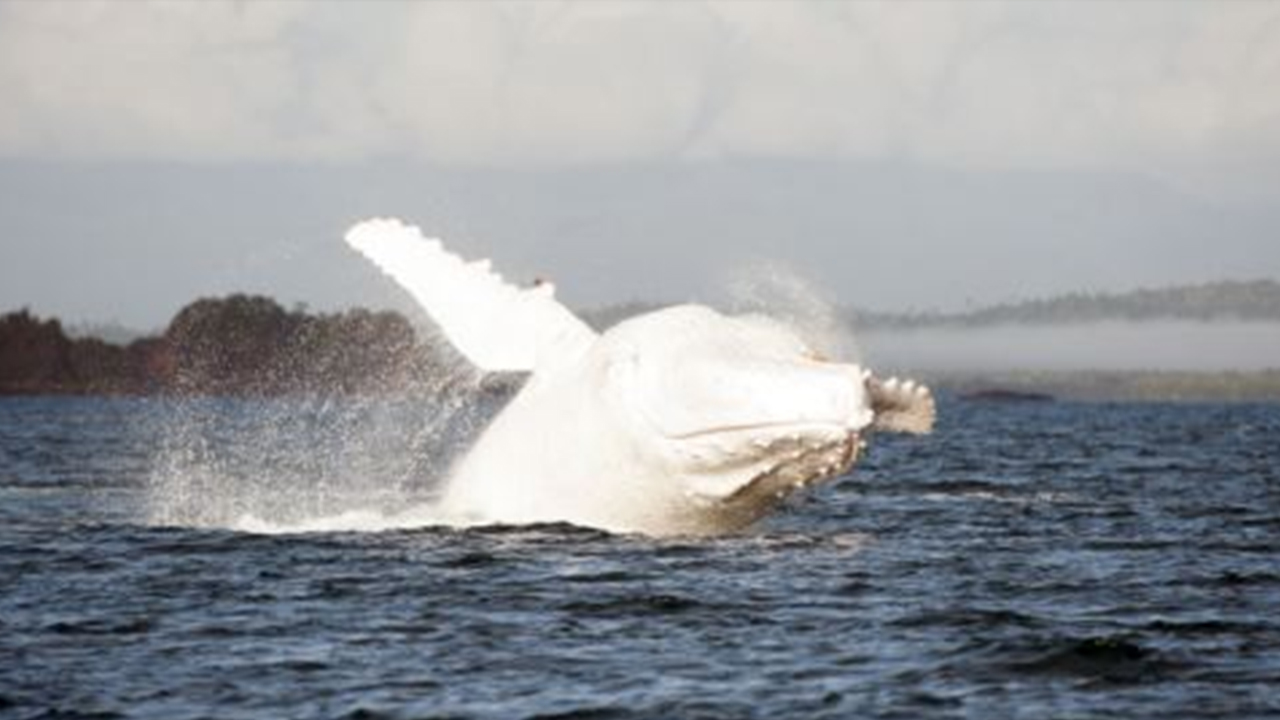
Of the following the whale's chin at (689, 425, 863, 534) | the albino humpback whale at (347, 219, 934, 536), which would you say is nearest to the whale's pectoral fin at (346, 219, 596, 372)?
the albino humpback whale at (347, 219, 934, 536)

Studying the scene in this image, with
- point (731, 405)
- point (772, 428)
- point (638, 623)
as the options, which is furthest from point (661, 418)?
point (638, 623)

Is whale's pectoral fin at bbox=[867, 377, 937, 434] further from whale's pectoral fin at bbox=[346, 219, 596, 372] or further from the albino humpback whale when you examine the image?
whale's pectoral fin at bbox=[346, 219, 596, 372]

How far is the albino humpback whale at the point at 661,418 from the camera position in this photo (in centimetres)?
1861

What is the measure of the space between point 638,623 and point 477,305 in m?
5.81

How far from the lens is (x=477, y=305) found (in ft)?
74.1

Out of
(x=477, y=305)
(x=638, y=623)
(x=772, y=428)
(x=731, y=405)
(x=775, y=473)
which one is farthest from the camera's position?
(x=477, y=305)

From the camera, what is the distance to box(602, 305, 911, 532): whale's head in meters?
18.5

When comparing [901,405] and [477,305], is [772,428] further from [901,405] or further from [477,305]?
[477,305]

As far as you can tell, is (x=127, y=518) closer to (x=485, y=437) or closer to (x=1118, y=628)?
(x=485, y=437)

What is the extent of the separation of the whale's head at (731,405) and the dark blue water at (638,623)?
Result: 2.80ft

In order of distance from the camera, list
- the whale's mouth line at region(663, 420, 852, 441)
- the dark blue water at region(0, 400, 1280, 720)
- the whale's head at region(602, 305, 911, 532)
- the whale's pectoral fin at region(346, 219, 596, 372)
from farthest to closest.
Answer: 1. the whale's pectoral fin at region(346, 219, 596, 372)
2. the whale's head at region(602, 305, 911, 532)
3. the whale's mouth line at region(663, 420, 852, 441)
4. the dark blue water at region(0, 400, 1280, 720)

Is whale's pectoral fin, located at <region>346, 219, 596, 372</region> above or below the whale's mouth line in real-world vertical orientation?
above

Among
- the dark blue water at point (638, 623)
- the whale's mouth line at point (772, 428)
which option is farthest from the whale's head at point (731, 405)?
the dark blue water at point (638, 623)

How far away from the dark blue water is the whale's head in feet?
2.80
